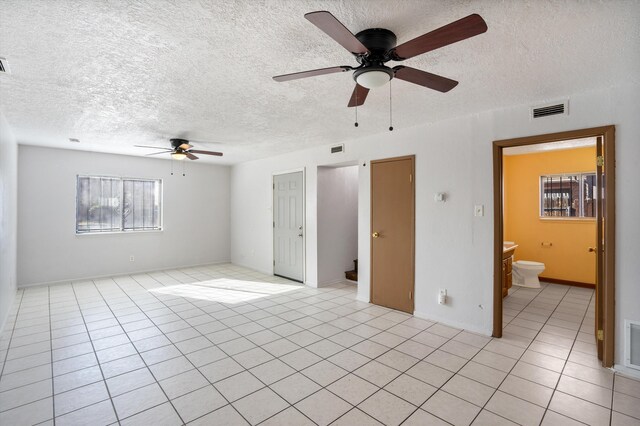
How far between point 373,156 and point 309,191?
1.54m

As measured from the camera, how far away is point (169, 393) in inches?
91.1

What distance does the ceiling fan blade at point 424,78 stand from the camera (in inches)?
74.5

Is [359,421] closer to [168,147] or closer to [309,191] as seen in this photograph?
[309,191]

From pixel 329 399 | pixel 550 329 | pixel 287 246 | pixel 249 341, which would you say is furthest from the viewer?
pixel 287 246

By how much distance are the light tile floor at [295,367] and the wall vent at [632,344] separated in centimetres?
16

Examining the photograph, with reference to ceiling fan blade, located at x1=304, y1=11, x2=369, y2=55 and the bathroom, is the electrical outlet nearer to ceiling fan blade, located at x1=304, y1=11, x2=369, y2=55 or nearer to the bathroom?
the bathroom

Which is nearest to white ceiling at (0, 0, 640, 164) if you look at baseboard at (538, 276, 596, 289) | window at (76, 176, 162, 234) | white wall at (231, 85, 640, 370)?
white wall at (231, 85, 640, 370)

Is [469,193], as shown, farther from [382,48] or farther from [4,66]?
→ [4,66]

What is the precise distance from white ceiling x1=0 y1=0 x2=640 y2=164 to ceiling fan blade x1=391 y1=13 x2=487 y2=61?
0.23 meters

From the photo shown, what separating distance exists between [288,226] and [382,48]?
4.51 meters

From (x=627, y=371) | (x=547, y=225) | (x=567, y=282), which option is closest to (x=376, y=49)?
(x=627, y=371)

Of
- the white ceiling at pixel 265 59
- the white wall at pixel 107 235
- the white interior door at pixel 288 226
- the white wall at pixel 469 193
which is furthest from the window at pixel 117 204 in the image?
the white wall at pixel 469 193

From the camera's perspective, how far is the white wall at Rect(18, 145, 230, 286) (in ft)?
17.6

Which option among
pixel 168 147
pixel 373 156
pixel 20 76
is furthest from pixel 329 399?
pixel 168 147
